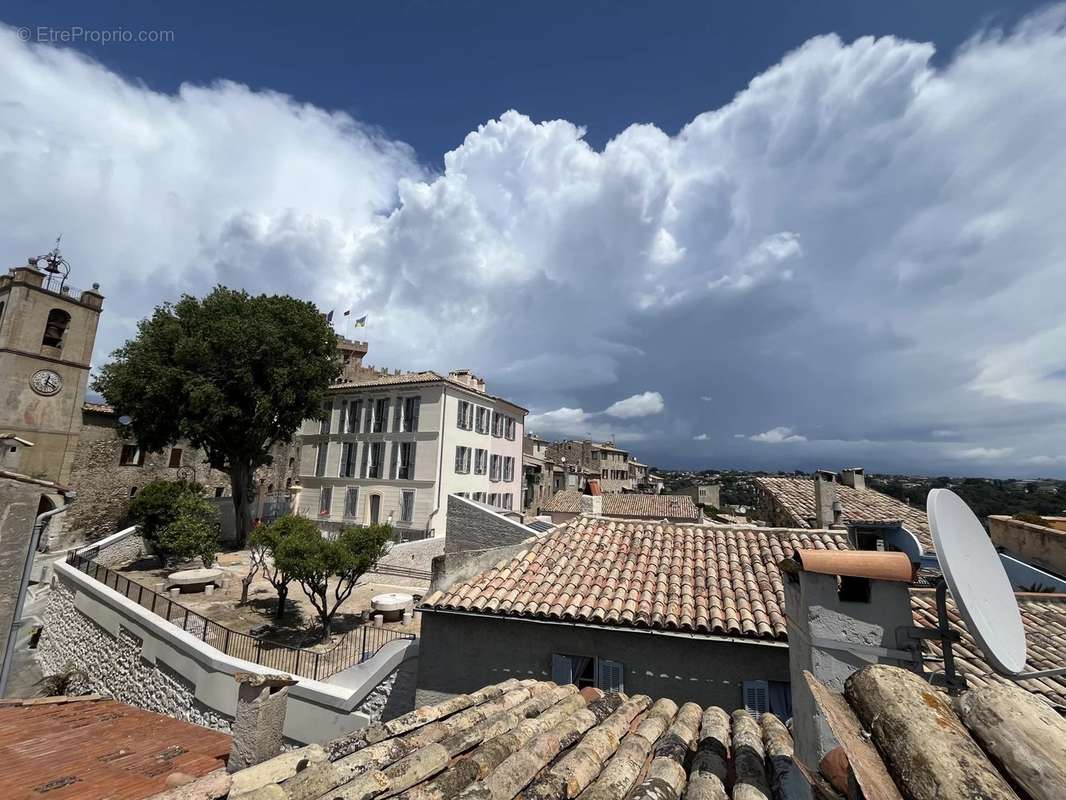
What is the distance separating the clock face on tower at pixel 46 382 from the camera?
28750mm

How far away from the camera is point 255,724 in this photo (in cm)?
614

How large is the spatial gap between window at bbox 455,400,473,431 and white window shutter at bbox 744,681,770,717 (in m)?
25.6

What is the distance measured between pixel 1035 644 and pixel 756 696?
160 inches

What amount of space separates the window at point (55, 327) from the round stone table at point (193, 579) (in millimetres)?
22710

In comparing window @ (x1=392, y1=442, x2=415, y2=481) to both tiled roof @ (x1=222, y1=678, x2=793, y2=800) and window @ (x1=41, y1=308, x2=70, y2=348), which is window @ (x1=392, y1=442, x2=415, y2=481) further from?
tiled roof @ (x1=222, y1=678, x2=793, y2=800)

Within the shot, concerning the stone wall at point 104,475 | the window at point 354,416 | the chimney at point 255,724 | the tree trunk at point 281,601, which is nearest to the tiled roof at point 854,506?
the chimney at point 255,724

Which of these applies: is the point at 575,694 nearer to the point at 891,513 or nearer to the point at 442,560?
the point at 442,560

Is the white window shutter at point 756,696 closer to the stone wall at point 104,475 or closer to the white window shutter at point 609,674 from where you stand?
the white window shutter at point 609,674

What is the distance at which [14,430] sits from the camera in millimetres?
27547

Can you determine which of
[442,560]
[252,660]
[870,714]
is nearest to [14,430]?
[252,660]

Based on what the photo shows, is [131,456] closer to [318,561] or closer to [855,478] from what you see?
[318,561]

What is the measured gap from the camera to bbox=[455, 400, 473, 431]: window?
31.8 metres

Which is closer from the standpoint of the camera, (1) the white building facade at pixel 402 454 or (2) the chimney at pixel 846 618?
(2) the chimney at pixel 846 618

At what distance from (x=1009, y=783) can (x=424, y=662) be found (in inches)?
350
